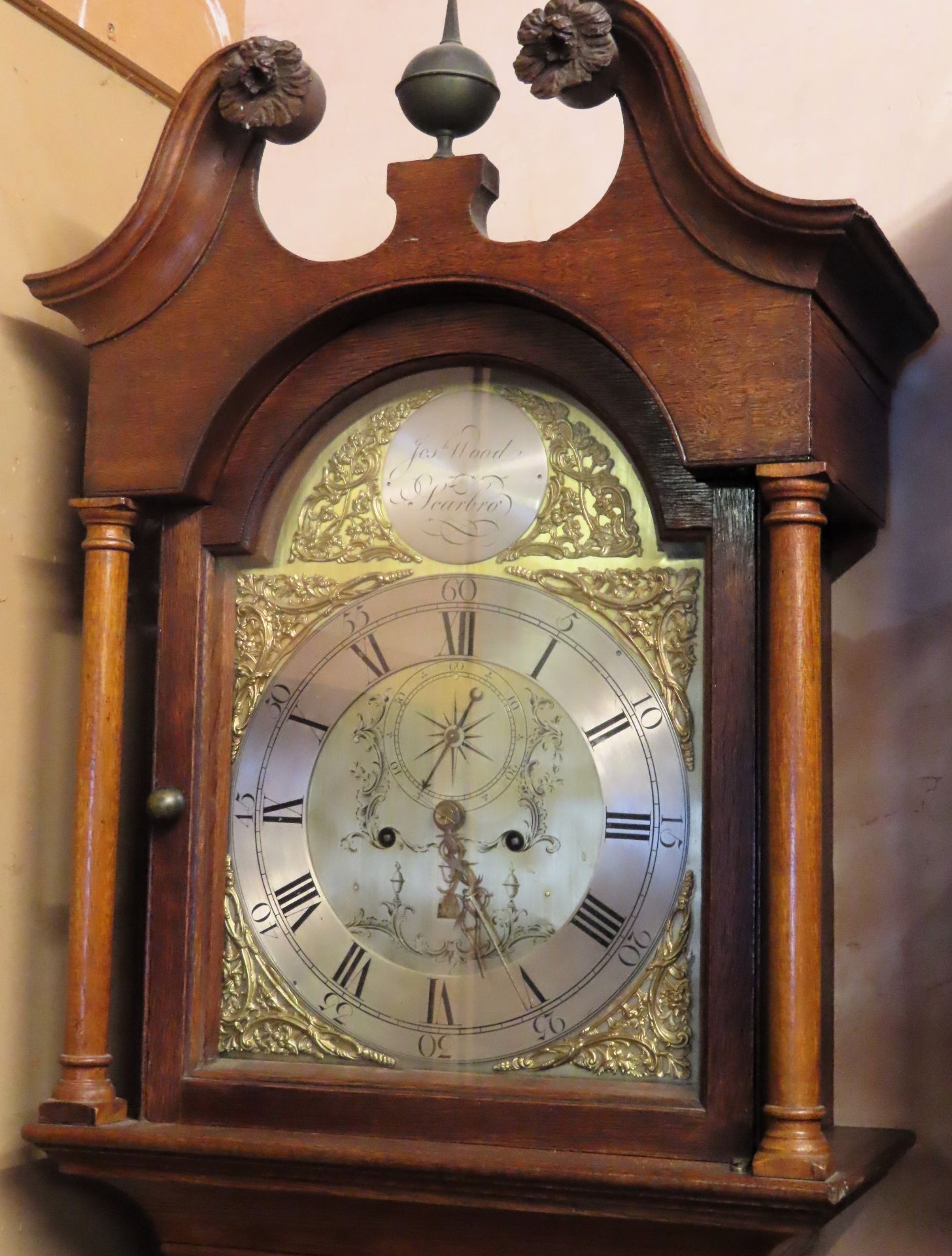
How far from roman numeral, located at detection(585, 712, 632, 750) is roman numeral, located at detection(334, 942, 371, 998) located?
27 cm

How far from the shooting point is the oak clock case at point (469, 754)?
1.36m

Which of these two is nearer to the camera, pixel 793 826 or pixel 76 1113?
pixel 793 826

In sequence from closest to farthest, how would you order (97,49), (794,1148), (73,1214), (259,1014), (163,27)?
1. (794,1148)
2. (259,1014)
3. (73,1214)
4. (97,49)
5. (163,27)

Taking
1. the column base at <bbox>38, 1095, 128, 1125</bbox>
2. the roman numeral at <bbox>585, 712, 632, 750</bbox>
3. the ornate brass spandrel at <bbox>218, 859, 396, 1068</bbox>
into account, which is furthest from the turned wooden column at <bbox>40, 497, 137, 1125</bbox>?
the roman numeral at <bbox>585, 712, 632, 750</bbox>

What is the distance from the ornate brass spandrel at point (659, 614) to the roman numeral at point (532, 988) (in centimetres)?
22

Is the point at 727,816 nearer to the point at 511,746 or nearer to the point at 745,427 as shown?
the point at 511,746

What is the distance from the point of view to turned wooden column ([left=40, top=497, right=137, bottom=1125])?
→ 4.66 ft

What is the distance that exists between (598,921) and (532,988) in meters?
0.08

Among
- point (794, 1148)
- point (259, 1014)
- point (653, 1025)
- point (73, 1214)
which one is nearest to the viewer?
point (794, 1148)

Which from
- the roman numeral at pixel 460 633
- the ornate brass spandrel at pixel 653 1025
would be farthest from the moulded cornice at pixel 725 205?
the ornate brass spandrel at pixel 653 1025

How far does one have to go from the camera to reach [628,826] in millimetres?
1372

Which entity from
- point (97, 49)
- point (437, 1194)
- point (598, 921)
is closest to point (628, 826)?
point (598, 921)

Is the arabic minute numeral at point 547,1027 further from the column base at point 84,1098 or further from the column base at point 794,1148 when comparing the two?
the column base at point 84,1098

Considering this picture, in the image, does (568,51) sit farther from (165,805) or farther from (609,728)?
(165,805)
